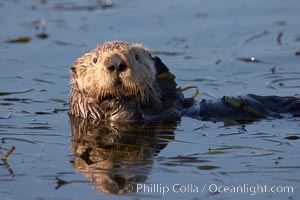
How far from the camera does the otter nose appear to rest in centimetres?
669

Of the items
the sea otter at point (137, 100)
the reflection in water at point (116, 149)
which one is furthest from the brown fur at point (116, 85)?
the reflection in water at point (116, 149)

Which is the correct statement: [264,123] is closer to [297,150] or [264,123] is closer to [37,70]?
[297,150]

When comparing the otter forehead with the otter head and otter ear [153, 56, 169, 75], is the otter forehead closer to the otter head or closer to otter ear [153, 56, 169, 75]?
the otter head

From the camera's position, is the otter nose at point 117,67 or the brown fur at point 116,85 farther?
the brown fur at point 116,85

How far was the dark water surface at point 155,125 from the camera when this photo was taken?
17.1 ft

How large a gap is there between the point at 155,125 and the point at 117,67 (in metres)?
0.76

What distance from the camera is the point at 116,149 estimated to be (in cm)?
626

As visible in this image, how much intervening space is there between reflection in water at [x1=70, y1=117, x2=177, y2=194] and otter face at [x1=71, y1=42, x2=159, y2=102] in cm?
32

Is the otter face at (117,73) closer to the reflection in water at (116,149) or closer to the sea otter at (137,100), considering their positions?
the sea otter at (137,100)

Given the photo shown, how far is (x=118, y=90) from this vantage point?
6.94m

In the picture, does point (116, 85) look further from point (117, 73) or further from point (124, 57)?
point (124, 57)

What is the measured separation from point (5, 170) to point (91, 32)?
234 inches

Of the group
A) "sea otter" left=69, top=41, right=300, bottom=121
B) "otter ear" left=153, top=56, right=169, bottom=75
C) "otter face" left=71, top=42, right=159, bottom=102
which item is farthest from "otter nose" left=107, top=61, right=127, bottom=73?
"otter ear" left=153, top=56, right=169, bottom=75

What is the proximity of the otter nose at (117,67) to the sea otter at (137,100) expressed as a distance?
11cm
